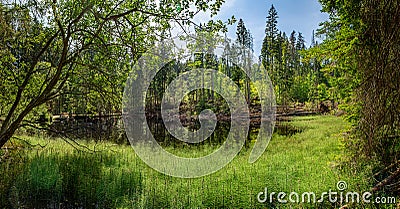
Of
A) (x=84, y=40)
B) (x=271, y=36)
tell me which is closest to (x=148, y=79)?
(x=84, y=40)

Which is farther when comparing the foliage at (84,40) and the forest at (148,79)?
the foliage at (84,40)

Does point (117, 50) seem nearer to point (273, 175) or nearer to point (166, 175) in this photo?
point (166, 175)

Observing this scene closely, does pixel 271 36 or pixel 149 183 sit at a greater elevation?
pixel 271 36

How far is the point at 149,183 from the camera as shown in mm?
6660

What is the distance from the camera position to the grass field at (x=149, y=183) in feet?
18.5

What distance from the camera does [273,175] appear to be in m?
6.70

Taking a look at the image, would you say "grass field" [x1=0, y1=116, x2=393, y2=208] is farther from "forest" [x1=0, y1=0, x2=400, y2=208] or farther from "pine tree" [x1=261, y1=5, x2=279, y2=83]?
"pine tree" [x1=261, y1=5, x2=279, y2=83]

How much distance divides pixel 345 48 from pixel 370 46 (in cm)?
123

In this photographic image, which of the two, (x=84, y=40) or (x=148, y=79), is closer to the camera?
(x=84, y=40)

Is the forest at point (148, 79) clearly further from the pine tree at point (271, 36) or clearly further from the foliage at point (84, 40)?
the pine tree at point (271, 36)

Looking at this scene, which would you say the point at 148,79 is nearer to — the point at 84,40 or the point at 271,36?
the point at 84,40

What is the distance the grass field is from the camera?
5.62 meters

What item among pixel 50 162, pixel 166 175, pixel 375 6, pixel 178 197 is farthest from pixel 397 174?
pixel 50 162

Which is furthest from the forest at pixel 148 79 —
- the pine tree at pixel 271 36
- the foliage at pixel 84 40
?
the pine tree at pixel 271 36
